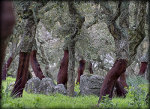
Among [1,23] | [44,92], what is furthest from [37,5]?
[1,23]

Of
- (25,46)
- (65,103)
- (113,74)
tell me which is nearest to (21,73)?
(25,46)

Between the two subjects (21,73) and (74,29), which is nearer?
(21,73)

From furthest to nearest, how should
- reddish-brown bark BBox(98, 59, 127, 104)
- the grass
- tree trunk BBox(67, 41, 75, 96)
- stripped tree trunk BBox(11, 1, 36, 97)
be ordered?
tree trunk BBox(67, 41, 75, 96) < stripped tree trunk BBox(11, 1, 36, 97) < reddish-brown bark BBox(98, 59, 127, 104) < the grass

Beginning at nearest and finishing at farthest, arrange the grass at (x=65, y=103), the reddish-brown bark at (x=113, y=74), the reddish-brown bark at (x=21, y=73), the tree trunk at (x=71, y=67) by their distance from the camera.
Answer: the grass at (x=65, y=103)
the reddish-brown bark at (x=113, y=74)
the reddish-brown bark at (x=21, y=73)
the tree trunk at (x=71, y=67)

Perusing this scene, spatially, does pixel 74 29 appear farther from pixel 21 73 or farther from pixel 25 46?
pixel 21 73

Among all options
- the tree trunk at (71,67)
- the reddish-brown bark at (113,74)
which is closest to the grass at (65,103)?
the reddish-brown bark at (113,74)

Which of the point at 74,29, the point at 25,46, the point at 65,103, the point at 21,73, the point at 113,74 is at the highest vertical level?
the point at 74,29

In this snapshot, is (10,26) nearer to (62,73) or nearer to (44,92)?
(44,92)

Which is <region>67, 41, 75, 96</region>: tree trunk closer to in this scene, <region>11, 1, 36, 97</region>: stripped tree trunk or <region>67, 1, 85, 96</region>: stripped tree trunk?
<region>67, 1, 85, 96</region>: stripped tree trunk

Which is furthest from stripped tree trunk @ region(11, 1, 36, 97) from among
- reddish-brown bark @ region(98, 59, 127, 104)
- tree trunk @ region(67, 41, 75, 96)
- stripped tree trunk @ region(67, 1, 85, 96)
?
reddish-brown bark @ region(98, 59, 127, 104)

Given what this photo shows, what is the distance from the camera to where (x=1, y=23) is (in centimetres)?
258

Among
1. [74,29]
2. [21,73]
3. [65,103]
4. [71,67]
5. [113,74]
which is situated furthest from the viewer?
[71,67]

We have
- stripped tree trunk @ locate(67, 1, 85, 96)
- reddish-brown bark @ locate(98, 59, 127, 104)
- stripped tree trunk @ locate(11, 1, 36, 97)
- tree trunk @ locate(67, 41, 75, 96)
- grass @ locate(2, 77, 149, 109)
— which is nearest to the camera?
grass @ locate(2, 77, 149, 109)

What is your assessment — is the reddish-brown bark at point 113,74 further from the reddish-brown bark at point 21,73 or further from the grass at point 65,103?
the reddish-brown bark at point 21,73
